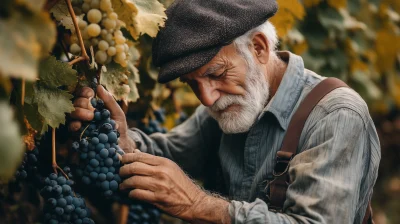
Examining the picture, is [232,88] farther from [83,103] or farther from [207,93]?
[83,103]

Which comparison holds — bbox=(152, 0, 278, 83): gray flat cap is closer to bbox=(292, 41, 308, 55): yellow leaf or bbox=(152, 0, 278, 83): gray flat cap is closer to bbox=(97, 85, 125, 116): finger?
bbox=(97, 85, 125, 116): finger

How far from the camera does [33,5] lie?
1.41 meters

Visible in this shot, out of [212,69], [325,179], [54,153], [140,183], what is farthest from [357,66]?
[54,153]

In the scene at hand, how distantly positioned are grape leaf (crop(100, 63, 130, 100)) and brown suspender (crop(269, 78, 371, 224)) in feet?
2.37

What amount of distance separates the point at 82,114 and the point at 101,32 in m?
0.32

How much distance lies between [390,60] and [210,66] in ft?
10.6

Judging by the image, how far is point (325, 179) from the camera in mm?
2475

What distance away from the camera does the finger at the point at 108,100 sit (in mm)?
2508

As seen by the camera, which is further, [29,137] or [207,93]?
[207,93]

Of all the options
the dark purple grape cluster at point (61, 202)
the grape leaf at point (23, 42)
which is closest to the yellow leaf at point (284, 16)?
the dark purple grape cluster at point (61, 202)

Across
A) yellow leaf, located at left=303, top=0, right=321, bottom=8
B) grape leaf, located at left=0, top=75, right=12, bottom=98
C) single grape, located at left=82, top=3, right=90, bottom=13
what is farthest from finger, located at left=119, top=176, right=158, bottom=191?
yellow leaf, located at left=303, top=0, right=321, bottom=8

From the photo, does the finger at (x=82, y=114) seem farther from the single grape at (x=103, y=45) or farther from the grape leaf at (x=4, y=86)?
the grape leaf at (x=4, y=86)

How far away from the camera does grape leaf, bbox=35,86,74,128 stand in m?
2.21

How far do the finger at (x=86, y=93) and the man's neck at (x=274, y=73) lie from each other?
96 cm
